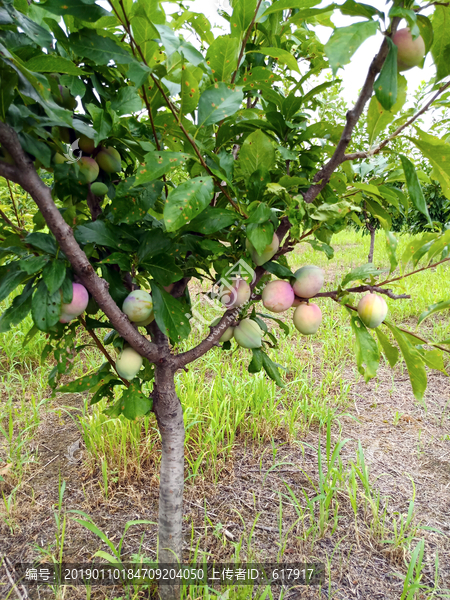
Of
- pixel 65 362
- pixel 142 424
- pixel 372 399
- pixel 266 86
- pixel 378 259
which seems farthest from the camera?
pixel 378 259

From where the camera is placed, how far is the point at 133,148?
655mm

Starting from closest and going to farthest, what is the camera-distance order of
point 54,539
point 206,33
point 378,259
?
point 206,33
point 54,539
point 378,259

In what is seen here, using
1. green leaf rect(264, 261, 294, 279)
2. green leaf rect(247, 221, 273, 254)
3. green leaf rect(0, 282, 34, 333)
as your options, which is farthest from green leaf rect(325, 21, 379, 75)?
green leaf rect(0, 282, 34, 333)

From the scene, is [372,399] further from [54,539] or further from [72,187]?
[72,187]

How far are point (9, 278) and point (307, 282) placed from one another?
19.9 inches

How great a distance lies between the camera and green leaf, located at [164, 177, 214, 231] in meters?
0.52

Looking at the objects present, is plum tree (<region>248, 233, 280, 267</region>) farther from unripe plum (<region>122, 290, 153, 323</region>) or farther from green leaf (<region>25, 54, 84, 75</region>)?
green leaf (<region>25, 54, 84, 75</region>)

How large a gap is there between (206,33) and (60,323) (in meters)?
0.61

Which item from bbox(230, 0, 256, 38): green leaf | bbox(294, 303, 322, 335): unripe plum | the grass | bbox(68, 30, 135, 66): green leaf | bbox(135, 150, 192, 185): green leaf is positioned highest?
bbox(230, 0, 256, 38): green leaf

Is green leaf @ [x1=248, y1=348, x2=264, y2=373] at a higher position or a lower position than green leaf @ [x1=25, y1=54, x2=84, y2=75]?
lower

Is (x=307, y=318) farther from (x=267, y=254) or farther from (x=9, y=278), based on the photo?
(x=9, y=278)

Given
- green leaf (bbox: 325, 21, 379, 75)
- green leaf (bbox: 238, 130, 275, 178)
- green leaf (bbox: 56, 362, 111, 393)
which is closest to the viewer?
green leaf (bbox: 325, 21, 379, 75)

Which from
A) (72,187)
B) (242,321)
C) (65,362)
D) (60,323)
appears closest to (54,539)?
(65,362)

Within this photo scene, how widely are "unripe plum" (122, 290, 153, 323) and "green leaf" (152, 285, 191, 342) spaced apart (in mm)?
25
